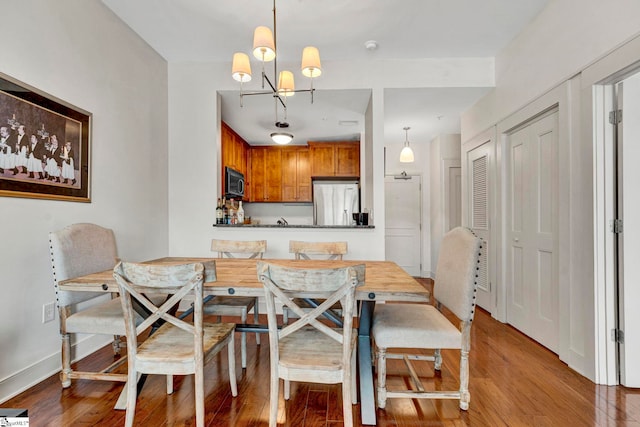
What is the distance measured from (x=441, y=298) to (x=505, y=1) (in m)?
2.33

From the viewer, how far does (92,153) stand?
2.41 meters

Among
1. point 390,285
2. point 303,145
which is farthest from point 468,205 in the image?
point 303,145

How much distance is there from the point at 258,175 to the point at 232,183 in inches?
56.7

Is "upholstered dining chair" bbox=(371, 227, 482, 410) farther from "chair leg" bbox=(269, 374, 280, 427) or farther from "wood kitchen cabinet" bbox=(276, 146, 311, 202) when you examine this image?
"wood kitchen cabinet" bbox=(276, 146, 311, 202)

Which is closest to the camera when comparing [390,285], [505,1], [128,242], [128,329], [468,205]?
[128,329]

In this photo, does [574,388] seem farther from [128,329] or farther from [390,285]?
[128,329]

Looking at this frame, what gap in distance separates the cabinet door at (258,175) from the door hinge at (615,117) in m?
4.78

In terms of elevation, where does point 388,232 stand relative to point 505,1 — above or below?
below

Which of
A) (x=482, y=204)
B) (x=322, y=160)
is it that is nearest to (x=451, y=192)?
(x=482, y=204)

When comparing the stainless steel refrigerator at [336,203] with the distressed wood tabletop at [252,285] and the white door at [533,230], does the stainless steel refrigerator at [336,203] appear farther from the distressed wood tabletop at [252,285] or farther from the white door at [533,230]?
the distressed wood tabletop at [252,285]

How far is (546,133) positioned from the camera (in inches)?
100

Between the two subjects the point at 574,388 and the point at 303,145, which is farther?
the point at 303,145

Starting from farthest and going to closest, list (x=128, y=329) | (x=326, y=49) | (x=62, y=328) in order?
(x=326, y=49) < (x=62, y=328) < (x=128, y=329)

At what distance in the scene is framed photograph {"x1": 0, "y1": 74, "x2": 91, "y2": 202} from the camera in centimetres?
179
